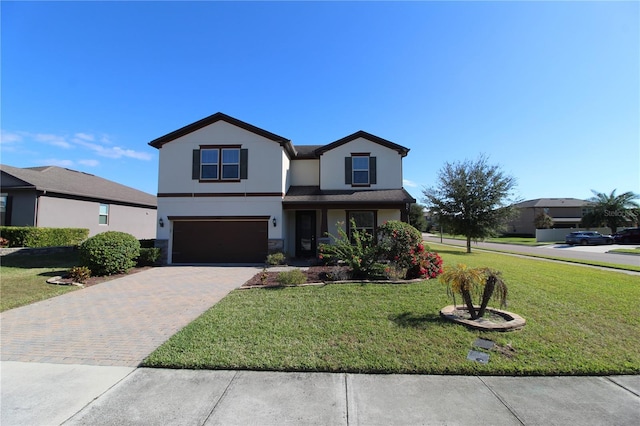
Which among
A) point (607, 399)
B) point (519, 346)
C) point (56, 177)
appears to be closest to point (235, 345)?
point (519, 346)

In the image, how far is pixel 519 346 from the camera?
15.3ft

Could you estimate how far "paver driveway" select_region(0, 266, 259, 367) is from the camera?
15.2ft

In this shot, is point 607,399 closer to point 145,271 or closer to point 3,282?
point 145,271

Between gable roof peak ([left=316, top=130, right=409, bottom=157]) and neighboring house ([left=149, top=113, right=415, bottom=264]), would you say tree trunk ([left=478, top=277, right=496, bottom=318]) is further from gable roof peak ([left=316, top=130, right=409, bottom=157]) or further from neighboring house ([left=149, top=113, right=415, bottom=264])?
gable roof peak ([left=316, top=130, right=409, bottom=157])

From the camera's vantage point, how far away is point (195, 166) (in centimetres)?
1446

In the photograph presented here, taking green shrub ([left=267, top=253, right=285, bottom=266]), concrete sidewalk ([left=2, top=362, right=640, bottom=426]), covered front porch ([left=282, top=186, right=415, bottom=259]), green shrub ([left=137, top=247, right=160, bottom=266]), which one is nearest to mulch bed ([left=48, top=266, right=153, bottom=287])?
green shrub ([left=137, top=247, right=160, bottom=266])

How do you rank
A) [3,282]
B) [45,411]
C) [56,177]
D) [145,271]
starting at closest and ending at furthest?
[45,411] → [3,282] → [145,271] → [56,177]

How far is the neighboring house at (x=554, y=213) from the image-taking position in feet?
164

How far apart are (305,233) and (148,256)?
24.3ft

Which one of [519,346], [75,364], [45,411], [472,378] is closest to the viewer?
[45,411]

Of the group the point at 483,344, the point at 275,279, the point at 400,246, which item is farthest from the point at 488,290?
the point at 275,279

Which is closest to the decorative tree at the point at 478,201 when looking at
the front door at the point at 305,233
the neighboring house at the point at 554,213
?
the front door at the point at 305,233

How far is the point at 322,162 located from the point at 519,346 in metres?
12.6

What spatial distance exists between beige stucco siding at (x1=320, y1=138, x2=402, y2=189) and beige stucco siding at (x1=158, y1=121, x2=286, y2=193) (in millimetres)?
2662
